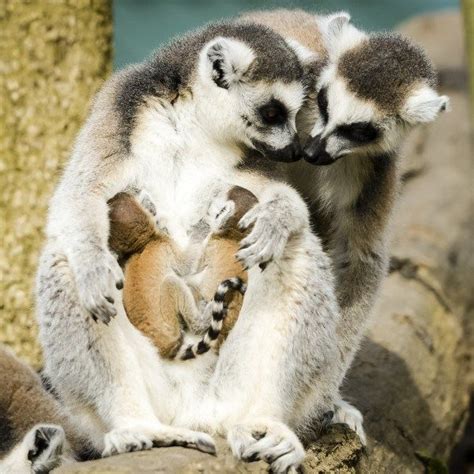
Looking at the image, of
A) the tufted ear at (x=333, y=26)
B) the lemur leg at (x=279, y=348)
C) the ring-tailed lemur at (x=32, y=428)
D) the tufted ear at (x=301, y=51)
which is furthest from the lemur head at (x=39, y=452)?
the tufted ear at (x=333, y=26)

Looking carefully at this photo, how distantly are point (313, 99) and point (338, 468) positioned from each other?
2.11 m

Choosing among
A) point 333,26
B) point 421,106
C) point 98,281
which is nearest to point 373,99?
point 421,106

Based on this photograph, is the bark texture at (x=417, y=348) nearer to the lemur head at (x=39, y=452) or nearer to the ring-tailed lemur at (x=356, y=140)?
the ring-tailed lemur at (x=356, y=140)

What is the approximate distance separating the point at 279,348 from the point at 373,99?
1.71 metres

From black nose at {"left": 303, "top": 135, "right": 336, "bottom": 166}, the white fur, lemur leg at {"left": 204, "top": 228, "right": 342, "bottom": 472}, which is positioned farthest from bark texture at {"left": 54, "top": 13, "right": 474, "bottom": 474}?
the white fur

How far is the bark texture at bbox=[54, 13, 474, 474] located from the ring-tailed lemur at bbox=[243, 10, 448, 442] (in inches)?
20.5

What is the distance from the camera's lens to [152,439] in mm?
4559

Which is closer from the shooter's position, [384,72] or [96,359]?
[96,359]

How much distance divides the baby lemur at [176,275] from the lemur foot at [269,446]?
1.79 ft

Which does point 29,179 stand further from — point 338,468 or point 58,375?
point 338,468

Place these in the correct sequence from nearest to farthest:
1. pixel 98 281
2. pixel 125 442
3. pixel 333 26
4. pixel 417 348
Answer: pixel 125 442 → pixel 98 281 → pixel 333 26 → pixel 417 348

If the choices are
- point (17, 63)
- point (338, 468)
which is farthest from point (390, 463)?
point (17, 63)

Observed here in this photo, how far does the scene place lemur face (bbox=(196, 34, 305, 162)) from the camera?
17.7 feet

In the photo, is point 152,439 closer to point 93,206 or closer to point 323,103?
point 93,206
